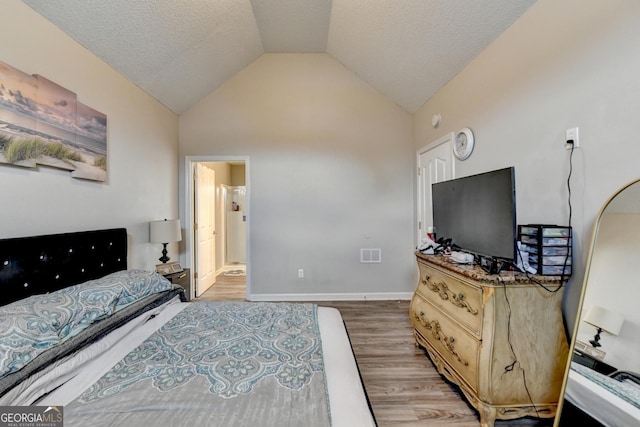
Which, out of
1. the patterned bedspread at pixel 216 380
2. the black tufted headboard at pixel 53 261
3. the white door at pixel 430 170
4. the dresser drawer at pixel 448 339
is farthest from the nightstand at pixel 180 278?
the white door at pixel 430 170

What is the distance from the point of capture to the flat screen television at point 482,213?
4.85ft

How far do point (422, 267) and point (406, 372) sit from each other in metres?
0.85

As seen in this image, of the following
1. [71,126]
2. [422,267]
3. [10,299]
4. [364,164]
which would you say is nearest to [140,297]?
[10,299]

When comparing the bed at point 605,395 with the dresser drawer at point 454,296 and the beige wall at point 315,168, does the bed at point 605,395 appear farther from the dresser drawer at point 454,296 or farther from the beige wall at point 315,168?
the beige wall at point 315,168

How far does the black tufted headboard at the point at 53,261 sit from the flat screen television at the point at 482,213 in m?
2.84

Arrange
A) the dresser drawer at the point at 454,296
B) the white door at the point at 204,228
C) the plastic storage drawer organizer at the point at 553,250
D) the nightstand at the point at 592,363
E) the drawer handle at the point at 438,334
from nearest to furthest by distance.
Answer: the nightstand at the point at 592,363
the plastic storage drawer organizer at the point at 553,250
the dresser drawer at the point at 454,296
the drawer handle at the point at 438,334
the white door at the point at 204,228

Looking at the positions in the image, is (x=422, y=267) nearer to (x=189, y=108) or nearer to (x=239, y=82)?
(x=239, y=82)

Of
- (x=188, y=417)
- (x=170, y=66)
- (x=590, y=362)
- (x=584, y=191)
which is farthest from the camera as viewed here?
(x=170, y=66)

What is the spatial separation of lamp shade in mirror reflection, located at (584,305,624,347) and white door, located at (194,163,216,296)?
4027 mm

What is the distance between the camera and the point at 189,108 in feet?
11.7

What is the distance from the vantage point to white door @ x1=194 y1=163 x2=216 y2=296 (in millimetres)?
3777

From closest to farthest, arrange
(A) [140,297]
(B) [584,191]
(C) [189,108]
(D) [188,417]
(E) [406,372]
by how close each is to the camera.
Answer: (D) [188,417] → (B) [584,191] → (A) [140,297] → (E) [406,372] → (C) [189,108]

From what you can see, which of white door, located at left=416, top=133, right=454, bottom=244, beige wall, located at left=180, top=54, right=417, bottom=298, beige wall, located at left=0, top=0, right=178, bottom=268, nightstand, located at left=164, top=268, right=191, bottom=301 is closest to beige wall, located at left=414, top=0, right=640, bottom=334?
white door, located at left=416, top=133, right=454, bottom=244

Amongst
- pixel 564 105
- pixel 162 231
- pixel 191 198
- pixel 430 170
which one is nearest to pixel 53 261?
pixel 162 231
